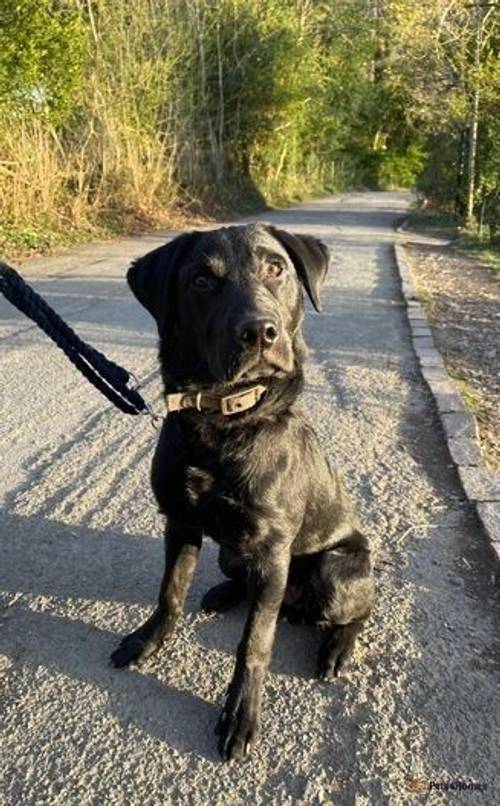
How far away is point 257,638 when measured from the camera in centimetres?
238

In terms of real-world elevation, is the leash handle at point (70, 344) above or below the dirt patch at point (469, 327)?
above

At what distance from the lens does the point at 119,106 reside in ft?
46.3

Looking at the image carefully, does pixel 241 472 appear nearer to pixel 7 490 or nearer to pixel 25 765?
pixel 25 765

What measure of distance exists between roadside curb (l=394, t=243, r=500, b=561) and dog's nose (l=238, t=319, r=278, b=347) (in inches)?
66.1

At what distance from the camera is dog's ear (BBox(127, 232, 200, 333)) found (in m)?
2.53

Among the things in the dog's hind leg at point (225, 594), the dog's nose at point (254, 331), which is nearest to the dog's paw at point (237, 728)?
the dog's hind leg at point (225, 594)

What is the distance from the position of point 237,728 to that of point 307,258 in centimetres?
170

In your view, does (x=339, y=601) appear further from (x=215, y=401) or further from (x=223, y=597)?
(x=215, y=401)

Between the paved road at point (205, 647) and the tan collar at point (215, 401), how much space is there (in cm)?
98

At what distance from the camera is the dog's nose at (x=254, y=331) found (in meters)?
A: 2.21

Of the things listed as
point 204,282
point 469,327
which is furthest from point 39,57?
point 204,282

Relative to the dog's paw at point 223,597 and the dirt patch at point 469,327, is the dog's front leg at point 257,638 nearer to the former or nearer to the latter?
the dog's paw at point 223,597

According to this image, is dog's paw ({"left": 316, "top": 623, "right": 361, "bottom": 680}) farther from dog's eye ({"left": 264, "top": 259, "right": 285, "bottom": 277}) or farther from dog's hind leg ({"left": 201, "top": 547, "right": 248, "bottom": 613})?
dog's eye ({"left": 264, "top": 259, "right": 285, "bottom": 277})

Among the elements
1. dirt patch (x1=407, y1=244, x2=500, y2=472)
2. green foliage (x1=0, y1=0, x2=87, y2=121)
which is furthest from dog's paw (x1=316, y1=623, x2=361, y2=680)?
green foliage (x1=0, y1=0, x2=87, y2=121)
